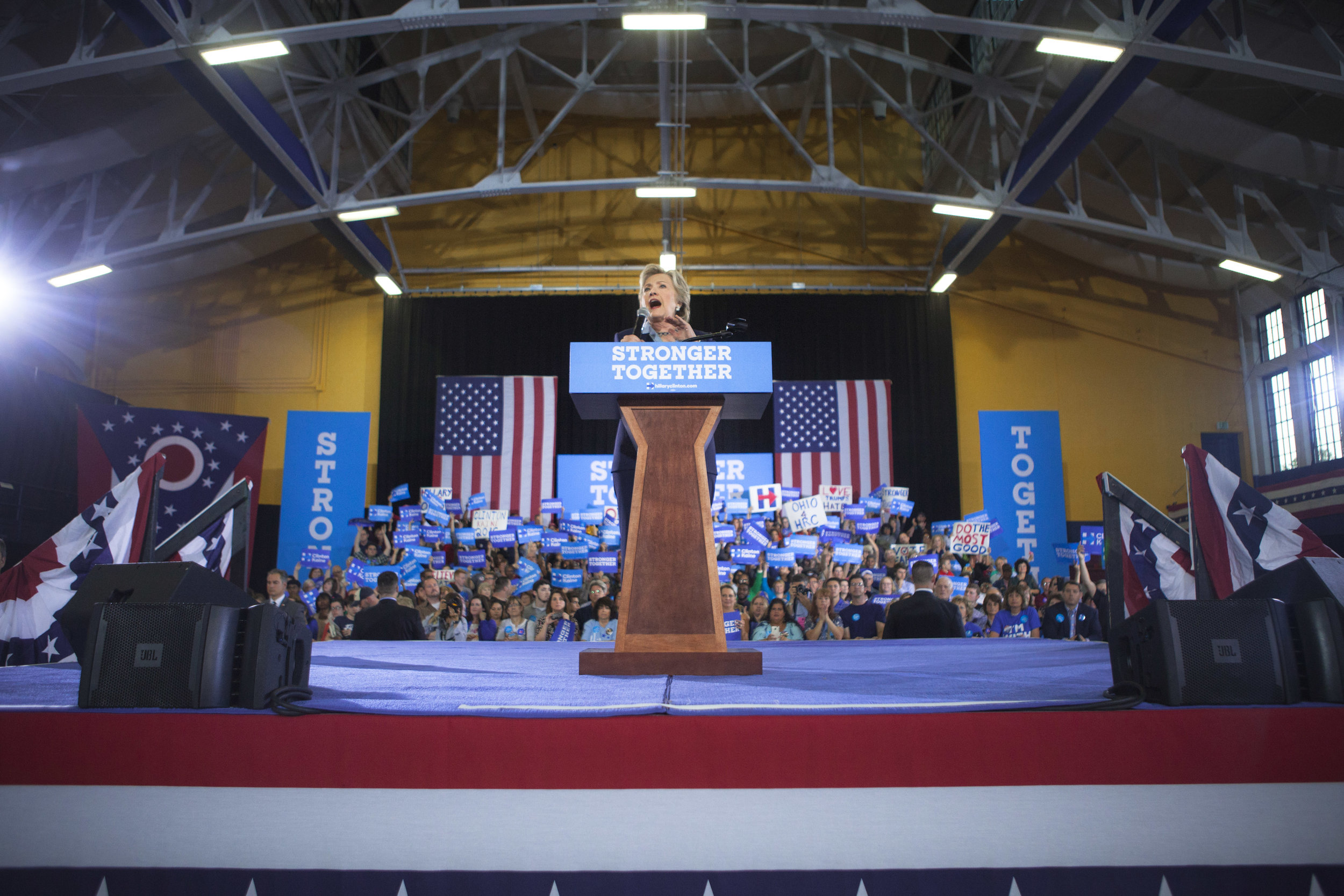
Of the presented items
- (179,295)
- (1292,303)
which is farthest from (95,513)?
(1292,303)

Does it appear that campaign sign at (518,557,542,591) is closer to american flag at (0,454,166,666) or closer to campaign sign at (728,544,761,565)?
campaign sign at (728,544,761,565)

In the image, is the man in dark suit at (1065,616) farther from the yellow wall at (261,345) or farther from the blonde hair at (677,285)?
the yellow wall at (261,345)

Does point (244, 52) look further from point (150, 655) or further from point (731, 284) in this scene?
point (731, 284)

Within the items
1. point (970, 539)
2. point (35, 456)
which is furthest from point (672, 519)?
point (35, 456)

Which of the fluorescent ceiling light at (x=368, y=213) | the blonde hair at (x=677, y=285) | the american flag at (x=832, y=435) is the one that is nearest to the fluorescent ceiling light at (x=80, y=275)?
the fluorescent ceiling light at (x=368, y=213)

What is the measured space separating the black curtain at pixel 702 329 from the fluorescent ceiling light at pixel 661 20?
5.47 metres

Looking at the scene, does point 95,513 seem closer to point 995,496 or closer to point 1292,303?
point 995,496

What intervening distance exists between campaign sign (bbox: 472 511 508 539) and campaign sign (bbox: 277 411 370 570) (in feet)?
8.19

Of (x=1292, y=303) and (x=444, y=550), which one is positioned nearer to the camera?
(x=444, y=550)

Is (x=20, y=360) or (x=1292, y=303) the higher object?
(x=1292, y=303)

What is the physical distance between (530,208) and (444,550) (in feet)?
19.0

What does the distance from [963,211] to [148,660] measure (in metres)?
9.42

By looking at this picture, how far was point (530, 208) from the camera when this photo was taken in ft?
42.7

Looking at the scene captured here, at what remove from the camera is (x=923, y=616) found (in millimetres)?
4340
